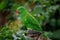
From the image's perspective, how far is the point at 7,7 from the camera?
3.32 m

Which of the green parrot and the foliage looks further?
the green parrot

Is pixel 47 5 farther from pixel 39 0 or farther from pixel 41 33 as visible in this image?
pixel 41 33

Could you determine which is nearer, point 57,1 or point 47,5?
point 47,5

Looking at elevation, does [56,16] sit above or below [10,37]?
above

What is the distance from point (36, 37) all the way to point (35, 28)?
129 millimetres

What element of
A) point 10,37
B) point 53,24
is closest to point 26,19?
point 10,37

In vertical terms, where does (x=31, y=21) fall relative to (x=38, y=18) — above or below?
below

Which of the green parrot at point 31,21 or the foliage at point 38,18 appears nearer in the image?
the foliage at point 38,18

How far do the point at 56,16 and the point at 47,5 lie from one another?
37 centimetres

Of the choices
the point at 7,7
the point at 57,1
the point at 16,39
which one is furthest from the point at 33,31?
the point at 7,7

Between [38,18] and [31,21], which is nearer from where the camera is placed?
[31,21]

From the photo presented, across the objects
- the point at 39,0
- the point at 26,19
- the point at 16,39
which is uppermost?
the point at 39,0

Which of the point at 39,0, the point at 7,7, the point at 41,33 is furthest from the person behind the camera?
the point at 7,7

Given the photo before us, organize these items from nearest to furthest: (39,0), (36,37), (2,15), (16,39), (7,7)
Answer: (16,39) < (36,37) < (39,0) < (7,7) < (2,15)
